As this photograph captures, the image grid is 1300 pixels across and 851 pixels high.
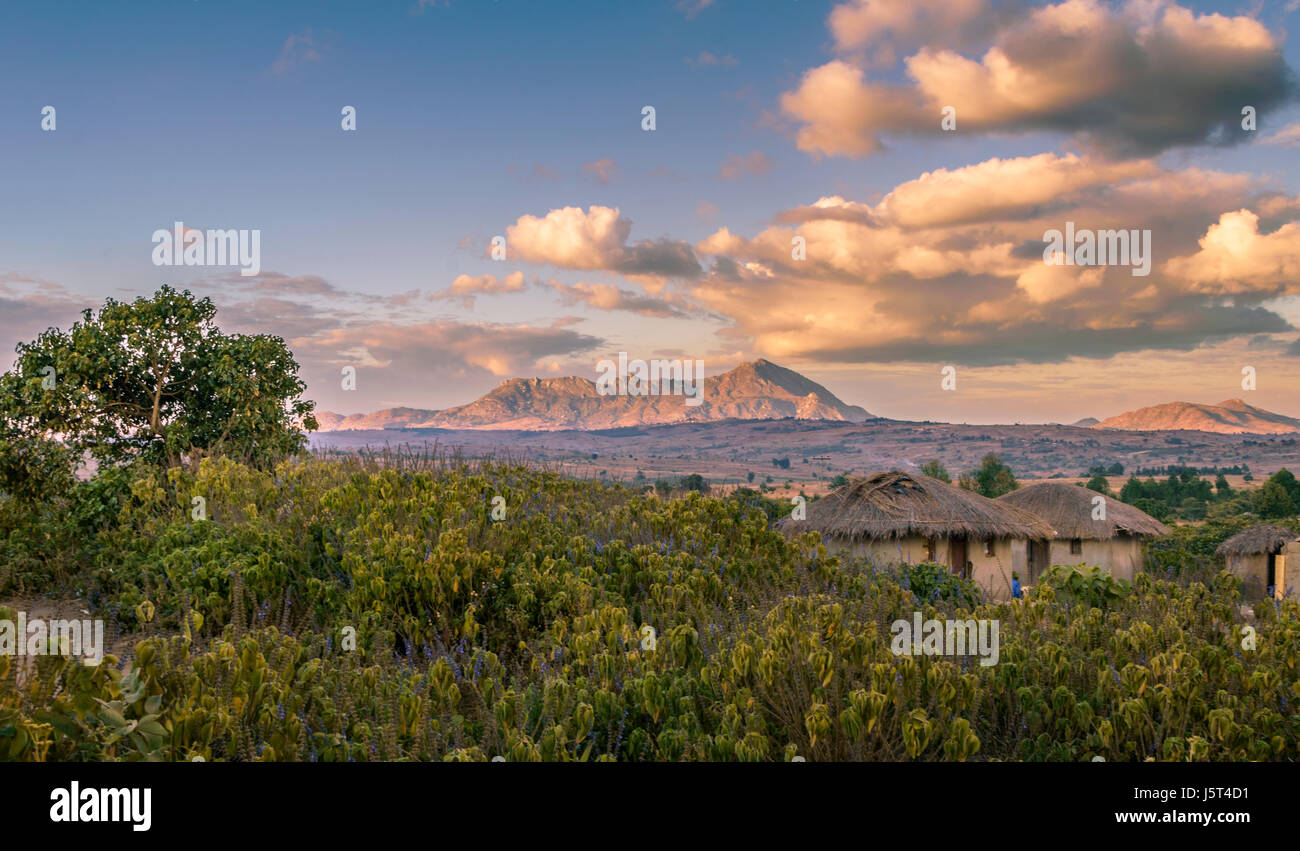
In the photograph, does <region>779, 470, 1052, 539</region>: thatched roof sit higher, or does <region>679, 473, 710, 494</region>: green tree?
<region>679, 473, 710, 494</region>: green tree

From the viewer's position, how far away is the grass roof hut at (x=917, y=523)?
2255cm

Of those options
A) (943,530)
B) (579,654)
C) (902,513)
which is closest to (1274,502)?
(943,530)

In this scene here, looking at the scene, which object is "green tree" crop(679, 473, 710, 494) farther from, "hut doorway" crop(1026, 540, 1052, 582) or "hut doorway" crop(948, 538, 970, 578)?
"hut doorway" crop(1026, 540, 1052, 582)

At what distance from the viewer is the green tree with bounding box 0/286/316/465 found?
16.3m

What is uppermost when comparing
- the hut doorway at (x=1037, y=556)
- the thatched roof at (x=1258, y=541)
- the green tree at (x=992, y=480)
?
the green tree at (x=992, y=480)

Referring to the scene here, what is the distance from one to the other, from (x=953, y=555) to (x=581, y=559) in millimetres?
18807

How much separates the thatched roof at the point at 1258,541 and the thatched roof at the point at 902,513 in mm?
8808

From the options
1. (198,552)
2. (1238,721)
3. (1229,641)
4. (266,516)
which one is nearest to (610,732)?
(1238,721)

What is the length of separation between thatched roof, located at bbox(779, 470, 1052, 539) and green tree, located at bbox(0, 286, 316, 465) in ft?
45.0

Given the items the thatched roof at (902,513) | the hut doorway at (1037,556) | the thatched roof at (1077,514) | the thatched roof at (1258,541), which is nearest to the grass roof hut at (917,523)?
the thatched roof at (902,513)

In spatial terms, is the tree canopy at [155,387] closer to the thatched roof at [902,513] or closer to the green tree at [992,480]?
the thatched roof at [902,513]

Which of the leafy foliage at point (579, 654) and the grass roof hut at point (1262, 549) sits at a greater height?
A: the leafy foliage at point (579, 654)

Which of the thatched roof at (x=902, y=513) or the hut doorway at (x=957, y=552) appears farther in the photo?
the hut doorway at (x=957, y=552)

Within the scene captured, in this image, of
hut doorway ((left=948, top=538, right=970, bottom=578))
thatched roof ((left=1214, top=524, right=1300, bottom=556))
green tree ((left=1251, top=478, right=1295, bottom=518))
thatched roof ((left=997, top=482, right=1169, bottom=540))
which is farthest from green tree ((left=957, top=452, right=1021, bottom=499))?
hut doorway ((left=948, top=538, right=970, bottom=578))
